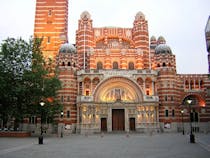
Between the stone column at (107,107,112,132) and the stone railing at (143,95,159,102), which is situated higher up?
the stone railing at (143,95,159,102)

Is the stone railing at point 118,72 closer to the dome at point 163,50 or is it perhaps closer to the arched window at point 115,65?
the arched window at point 115,65

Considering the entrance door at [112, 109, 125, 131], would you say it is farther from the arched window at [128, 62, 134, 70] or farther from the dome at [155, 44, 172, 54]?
the dome at [155, 44, 172, 54]

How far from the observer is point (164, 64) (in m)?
55.6

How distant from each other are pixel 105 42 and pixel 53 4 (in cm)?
1714

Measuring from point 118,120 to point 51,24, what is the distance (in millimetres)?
29950

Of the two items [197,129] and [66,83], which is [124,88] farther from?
[197,129]

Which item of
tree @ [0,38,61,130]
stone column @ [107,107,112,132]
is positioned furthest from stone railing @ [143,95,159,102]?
tree @ [0,38,61,130]

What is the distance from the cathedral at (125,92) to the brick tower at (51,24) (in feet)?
12.0

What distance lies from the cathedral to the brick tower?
12.0 feet

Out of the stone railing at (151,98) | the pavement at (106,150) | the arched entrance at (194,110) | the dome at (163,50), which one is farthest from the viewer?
the dome at (163,50)

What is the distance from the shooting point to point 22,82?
128 ft

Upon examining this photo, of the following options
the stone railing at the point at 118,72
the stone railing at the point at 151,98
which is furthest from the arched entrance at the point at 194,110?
the stone railing at the point at 118,72

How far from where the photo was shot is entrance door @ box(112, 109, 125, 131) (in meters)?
52.6

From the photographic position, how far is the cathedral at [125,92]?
2039 inches
